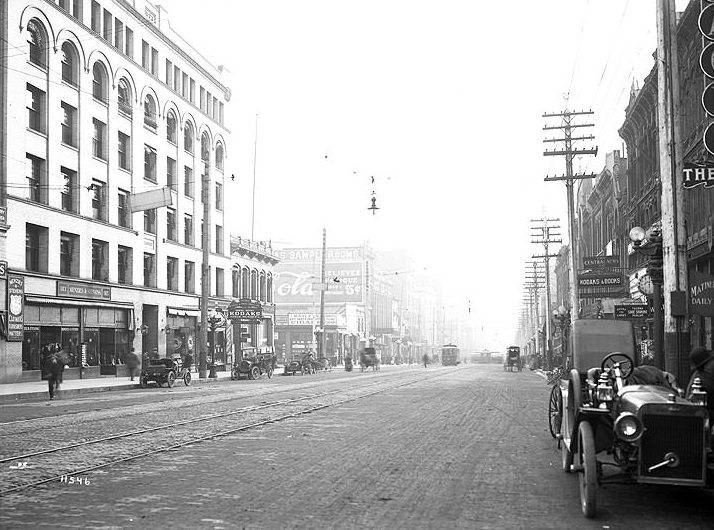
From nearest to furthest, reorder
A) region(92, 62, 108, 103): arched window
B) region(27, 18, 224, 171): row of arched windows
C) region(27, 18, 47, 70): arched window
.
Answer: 1. region(27, 18, 47, 70): arched window
2. region(27, 18, 224, 171): row of arched windows
3. region(92, 62, 108, 103): arched window

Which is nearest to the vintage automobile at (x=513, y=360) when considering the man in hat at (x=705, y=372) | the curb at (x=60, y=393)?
the curb at (x=60, y=393)

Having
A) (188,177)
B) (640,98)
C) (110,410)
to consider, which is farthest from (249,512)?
(188,177)

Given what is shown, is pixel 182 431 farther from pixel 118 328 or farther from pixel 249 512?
pixel 118 328

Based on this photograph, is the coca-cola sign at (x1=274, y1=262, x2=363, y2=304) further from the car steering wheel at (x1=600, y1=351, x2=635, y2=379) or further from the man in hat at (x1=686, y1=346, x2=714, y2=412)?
the man in hat at (x1=686, y1=346, x2=714, y2=412)

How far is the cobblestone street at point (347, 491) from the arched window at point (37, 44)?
88.0 ft

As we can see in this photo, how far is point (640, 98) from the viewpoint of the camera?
32906mm

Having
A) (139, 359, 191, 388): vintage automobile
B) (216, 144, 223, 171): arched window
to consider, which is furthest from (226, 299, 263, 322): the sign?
(139, 359, 191, 388): vintage automobile

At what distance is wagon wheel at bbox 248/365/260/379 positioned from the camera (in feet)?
142

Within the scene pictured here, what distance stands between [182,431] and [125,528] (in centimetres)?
778

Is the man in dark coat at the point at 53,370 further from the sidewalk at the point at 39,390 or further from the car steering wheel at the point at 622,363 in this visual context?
the car steering wheel at the point at 622,363

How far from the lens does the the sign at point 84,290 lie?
1451 inches

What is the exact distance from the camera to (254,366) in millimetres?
44062

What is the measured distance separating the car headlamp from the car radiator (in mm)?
82

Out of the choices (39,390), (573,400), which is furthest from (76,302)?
(573,400)
